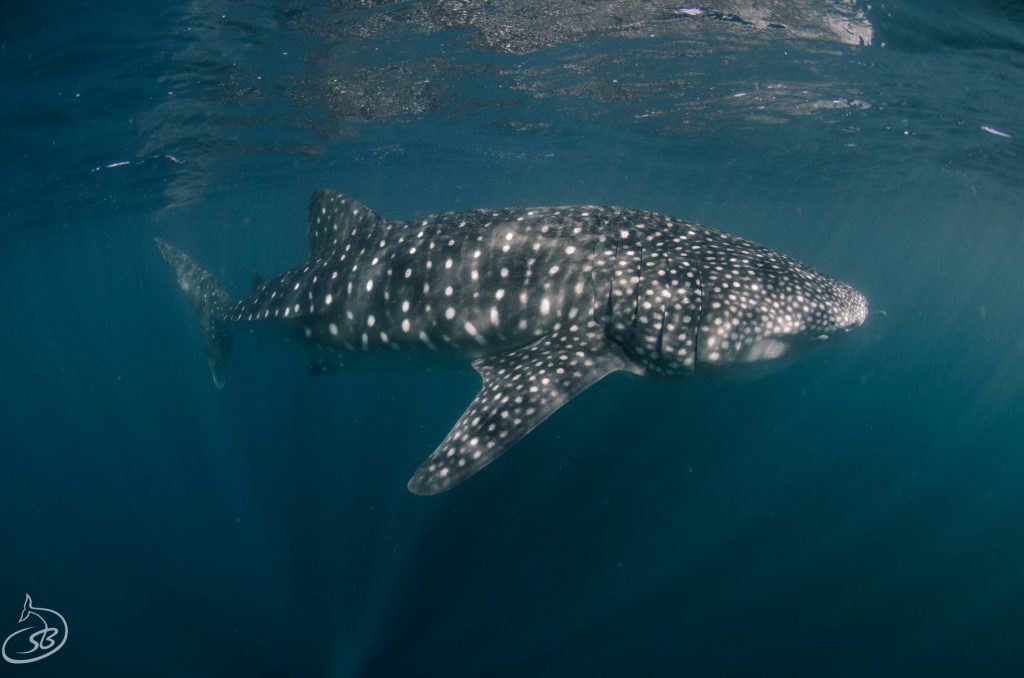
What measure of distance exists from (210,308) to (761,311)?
1048 cm

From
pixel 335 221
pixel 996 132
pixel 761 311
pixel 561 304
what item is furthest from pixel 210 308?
pixel 996 132

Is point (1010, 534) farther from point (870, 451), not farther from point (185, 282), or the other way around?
point (185, 282)

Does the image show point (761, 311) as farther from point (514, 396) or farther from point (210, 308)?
point (210, 308)

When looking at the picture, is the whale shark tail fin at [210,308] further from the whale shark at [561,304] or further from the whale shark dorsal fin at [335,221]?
the whale shark at [561,304]

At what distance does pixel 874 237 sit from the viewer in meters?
68.4

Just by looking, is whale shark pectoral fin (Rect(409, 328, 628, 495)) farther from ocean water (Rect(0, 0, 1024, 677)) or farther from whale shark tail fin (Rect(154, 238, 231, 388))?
whale shark tail fin (Rect(154, 238, 231, 388))

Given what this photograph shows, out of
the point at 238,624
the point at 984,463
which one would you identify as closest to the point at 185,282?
the point at 238,624

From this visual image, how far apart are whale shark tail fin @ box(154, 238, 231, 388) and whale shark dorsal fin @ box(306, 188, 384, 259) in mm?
3331

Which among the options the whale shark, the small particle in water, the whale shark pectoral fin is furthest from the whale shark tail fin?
the small particle in water

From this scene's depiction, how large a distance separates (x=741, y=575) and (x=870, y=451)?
34.4 feet

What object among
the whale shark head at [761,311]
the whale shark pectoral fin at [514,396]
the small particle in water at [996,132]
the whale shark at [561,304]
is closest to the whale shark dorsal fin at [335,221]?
the whale shark at [561,304]

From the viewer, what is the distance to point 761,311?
253 inches

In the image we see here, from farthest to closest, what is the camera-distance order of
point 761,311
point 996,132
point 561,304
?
point 996,132, point 561,304, point 761,311

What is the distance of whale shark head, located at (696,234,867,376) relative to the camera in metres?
6.36
